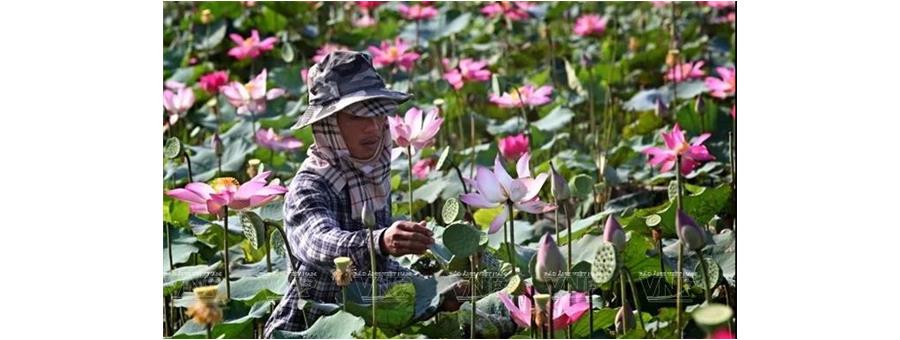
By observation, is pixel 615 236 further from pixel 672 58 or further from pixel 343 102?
pixel 672 58

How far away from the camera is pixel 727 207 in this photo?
212 cm

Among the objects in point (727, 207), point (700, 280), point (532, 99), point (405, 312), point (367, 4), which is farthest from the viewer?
point (367, 4)

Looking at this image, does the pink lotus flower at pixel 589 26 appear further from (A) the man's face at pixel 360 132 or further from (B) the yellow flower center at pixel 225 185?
(B) the yellow flower center at pixel 225 185

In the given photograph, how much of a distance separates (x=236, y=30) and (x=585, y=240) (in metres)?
1.91

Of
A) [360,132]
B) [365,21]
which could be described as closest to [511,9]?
[365,21]

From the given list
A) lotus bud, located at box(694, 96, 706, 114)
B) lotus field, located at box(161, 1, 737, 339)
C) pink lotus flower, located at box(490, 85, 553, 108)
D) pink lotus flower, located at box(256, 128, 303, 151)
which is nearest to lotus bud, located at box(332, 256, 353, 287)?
lotus field, located at box(161, 1, 737, 339)

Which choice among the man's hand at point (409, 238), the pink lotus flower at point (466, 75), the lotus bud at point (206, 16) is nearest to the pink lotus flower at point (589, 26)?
the pink lotus flower at point (466, 75)

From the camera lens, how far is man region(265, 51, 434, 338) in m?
1.82

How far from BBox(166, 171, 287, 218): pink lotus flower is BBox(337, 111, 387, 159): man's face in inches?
4.7

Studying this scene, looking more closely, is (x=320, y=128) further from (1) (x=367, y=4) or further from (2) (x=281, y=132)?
(1) (x=367, y=4)

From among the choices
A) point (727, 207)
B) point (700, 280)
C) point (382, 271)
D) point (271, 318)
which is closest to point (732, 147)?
point (727, 207)

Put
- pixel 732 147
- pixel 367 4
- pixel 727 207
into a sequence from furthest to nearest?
1. pixel 367 4
2. pixel 732 147
3. pixel 727 207

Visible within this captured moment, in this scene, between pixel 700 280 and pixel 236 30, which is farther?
pixel 236 30

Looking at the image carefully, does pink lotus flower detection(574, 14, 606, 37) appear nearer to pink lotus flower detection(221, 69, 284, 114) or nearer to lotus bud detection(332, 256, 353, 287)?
pink lotus flower detection(221, 69, 284, 114)
